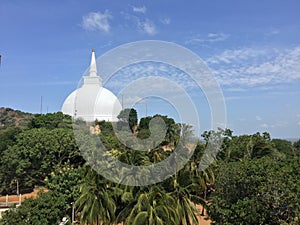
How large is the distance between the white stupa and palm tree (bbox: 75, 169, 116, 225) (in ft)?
112

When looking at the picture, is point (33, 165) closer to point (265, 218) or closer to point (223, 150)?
point (223, 150)

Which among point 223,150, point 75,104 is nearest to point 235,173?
point 223,150

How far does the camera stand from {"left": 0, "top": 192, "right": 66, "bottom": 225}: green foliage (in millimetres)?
13680

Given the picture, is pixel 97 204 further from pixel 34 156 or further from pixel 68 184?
pixel 34 156

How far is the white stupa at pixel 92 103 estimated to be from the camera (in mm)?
52469

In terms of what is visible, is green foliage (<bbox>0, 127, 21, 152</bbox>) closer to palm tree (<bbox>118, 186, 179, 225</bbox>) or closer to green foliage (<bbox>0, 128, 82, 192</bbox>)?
green foliage (<bbox>0, 128, 82, 192</bbox>)

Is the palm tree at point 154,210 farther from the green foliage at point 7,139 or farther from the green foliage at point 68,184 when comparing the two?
the green foliage at point 7,139

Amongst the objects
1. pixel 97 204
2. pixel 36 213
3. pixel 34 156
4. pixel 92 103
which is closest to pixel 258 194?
pixel 97 204

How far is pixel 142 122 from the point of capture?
4822 cm

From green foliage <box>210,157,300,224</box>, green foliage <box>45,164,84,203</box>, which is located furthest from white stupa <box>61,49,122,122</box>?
green foliage <box>210,157,300,224</box>

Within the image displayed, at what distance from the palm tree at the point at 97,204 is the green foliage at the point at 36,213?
1167 mm

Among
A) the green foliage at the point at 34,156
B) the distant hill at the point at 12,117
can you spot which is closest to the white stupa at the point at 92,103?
the distant hill at the point at 12,117

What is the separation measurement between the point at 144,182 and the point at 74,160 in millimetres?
17773

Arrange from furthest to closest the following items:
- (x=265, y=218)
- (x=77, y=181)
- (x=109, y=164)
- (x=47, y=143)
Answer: (x=47, y=143) < (x=77, y=181) < (x=109, y=164) < (x=265, y=218)
